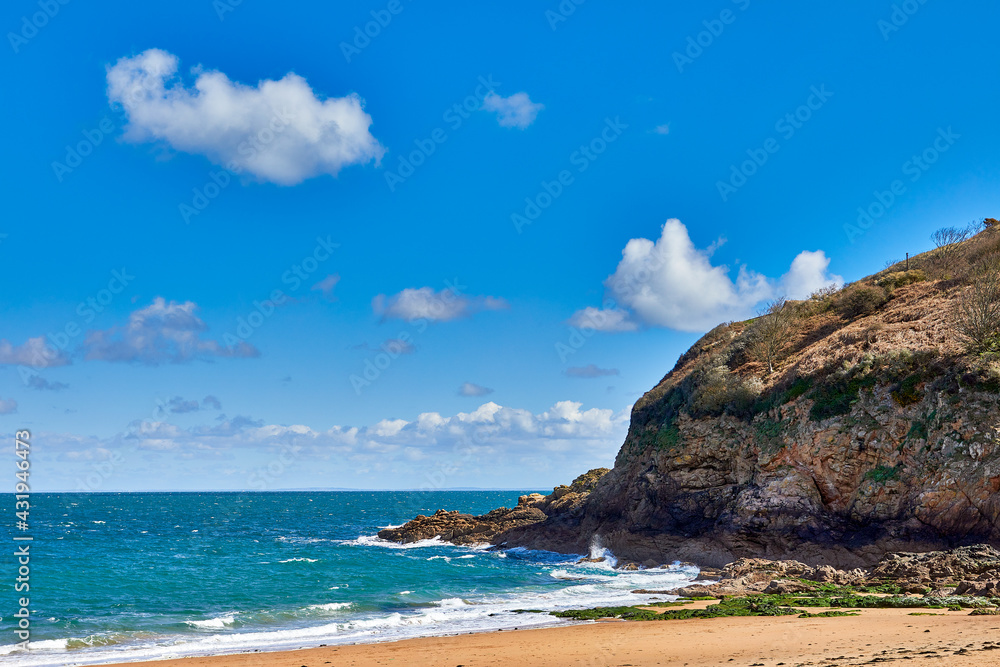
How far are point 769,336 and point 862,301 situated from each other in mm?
6987

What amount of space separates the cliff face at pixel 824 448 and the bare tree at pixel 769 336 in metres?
0.20

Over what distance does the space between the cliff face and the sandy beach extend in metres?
9.73

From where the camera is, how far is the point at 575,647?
62.4ft

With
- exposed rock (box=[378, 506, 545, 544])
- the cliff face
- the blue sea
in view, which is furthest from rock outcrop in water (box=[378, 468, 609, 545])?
the cliff face

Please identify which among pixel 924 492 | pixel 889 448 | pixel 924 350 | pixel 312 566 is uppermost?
pixel 924 350

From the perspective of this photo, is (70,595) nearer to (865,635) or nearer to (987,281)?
(865,635)

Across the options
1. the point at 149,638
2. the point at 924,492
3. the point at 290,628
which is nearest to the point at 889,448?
the point at 924,492

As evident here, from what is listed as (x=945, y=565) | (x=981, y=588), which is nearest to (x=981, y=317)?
(x=945, y=565)

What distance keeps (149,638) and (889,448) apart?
103 feet

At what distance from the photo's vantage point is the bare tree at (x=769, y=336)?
4413cm

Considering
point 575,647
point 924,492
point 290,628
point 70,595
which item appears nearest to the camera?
point 575,647

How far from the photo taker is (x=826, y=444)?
3366 cm

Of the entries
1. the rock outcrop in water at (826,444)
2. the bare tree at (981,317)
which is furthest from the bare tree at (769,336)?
the bare tree at (981,317)
